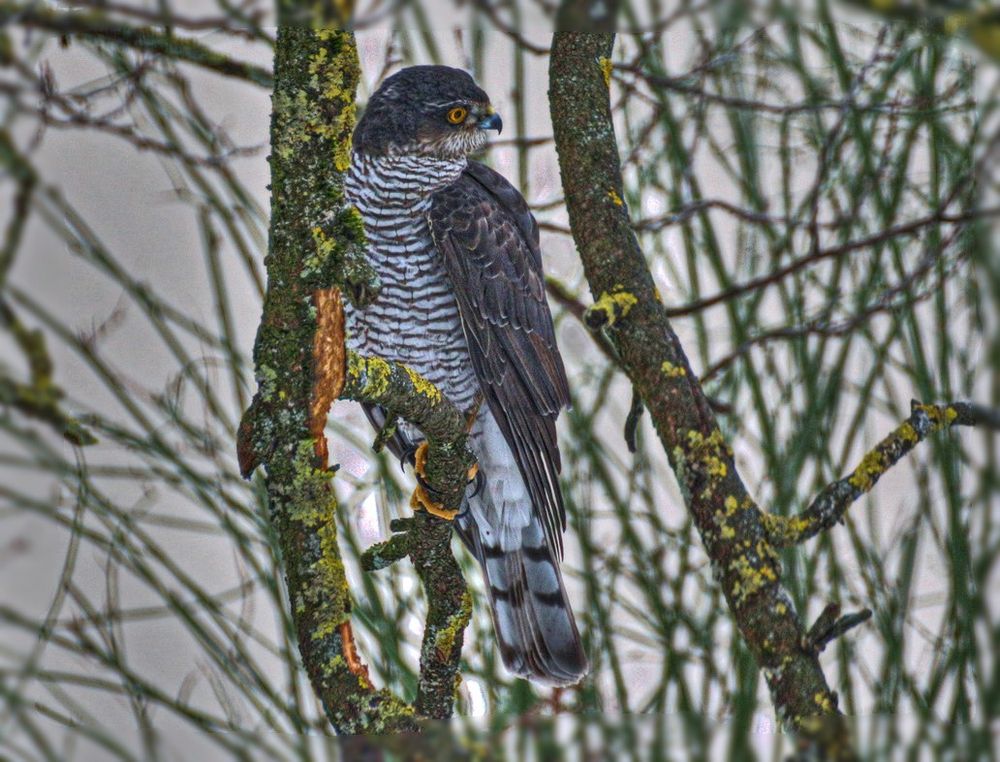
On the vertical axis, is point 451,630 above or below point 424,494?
below

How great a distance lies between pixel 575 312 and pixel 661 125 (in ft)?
0.79

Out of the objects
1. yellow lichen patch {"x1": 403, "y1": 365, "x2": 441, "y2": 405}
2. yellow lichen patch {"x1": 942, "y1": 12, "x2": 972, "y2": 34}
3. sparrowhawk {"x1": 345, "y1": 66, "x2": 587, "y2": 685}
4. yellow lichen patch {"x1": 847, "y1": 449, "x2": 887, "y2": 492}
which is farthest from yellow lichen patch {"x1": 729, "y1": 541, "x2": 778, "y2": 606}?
yellow lichen patch {"x1": 942, "y1": 12, "x2": 972, "y2": 34}

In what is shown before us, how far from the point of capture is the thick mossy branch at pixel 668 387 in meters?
0.94

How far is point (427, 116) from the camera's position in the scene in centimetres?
116

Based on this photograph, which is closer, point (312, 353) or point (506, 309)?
point (312, 353)

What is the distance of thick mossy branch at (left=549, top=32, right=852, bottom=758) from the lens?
940mm

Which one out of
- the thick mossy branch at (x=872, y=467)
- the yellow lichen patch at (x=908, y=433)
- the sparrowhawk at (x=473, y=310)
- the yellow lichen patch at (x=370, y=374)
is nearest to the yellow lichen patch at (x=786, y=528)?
the thick mossy branch at (x=872, y=467)

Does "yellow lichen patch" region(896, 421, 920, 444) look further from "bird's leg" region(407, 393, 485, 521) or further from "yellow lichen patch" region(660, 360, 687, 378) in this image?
"bird's leg" region(407, 393, 485, 521)

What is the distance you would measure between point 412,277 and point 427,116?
185 millimetres

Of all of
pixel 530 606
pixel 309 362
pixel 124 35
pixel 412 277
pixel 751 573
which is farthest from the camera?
pixel 412 277

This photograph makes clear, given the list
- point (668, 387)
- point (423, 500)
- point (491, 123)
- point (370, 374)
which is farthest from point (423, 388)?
point (491, 123)

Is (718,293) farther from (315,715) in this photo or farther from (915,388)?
(315,715)

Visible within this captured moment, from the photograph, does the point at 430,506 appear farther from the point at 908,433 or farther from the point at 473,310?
the point at 908,433

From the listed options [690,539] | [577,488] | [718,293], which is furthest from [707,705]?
[718,293]
